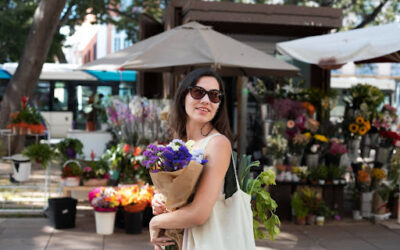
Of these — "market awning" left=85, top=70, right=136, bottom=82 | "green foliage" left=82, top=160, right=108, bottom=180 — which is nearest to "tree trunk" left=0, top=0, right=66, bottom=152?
"green foliage" left=82, top=160, right=108, bottom=180

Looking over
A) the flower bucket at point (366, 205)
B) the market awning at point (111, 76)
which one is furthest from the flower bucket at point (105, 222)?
the market awning at point (111, 76)

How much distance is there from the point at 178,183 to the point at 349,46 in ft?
15.7

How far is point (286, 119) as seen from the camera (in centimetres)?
788

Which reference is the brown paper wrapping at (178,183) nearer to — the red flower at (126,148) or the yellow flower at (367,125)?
the red flower at (126,148)

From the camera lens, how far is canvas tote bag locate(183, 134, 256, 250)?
6.77 ft

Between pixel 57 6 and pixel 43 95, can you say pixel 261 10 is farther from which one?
pixel 43 95

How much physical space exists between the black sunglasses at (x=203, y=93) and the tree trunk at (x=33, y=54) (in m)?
10.1

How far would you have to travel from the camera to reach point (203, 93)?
226 centimetres

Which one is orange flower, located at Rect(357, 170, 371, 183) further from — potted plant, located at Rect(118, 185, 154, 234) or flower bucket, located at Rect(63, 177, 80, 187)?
flower bucket, located at Rect(63, 177, 80, 187)

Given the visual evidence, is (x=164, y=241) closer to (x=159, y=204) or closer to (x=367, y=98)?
(x=159, y=204)

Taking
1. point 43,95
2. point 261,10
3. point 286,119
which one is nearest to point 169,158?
point 286,119

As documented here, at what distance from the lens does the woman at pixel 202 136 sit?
201cm

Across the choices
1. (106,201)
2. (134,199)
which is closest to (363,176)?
(134,199)

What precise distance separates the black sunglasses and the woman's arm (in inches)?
10.4
